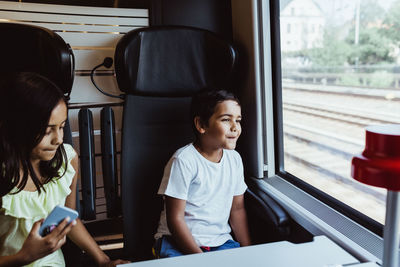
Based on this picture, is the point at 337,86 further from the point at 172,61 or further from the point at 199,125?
the point at 172,61

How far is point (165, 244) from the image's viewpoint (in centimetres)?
145

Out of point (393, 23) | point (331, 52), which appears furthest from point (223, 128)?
point (393, 23)

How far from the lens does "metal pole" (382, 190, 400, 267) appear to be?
2.03 ft

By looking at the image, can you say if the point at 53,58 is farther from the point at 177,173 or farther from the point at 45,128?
the point at 177,173

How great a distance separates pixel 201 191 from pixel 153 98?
54 centimetres

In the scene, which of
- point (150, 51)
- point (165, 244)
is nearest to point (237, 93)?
point (150, 51)

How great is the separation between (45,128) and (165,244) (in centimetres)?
70

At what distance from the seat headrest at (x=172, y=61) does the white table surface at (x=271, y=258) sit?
0.94 metres

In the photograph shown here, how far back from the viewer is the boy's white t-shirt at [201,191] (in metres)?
1.42

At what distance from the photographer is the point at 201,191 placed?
1.48 m

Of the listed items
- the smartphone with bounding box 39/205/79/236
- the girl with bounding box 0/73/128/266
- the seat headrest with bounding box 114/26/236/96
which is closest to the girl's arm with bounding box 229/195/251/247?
the seat headrest with bounding box 114/26/236/96

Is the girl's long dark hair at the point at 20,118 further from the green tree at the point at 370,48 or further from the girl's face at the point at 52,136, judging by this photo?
the green tree at the point at 370,48

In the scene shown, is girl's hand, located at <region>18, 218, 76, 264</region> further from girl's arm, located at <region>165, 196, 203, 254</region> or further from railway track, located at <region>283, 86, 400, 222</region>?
railway track, located at <region>283, 86, 400, 222</region>

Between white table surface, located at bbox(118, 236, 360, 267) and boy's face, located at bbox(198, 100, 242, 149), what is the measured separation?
575mm
